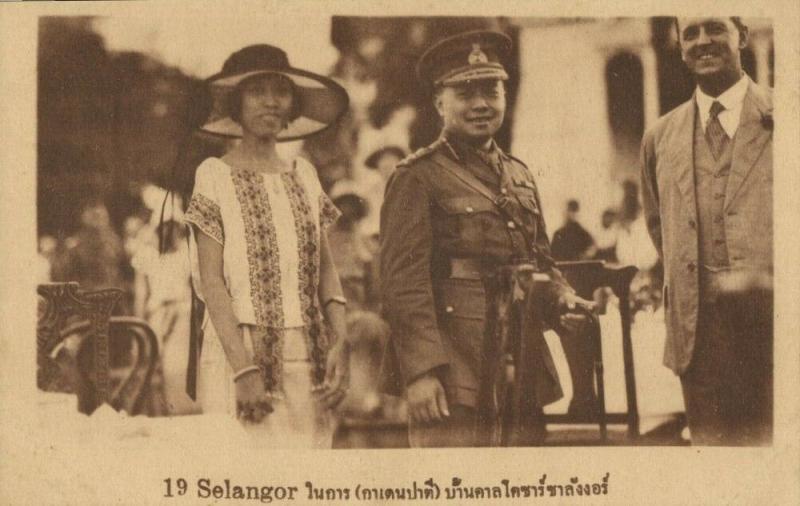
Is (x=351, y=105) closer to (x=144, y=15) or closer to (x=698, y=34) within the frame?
(x=144, y=15)

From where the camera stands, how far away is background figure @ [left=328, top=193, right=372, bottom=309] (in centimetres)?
179

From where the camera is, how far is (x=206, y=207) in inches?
69.8

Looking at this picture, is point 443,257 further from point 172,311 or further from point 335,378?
point 172,311

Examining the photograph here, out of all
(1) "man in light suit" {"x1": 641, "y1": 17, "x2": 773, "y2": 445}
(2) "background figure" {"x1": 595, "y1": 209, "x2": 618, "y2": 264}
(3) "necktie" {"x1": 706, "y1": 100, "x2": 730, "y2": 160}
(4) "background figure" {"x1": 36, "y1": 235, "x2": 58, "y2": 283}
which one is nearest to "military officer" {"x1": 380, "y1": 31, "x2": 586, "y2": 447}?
(2) "background figure" {"x1": 595, "y1": 209, "x2": 618, "y2": 264}

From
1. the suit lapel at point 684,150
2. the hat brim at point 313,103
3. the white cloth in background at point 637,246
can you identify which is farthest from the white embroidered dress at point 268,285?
the suit lapel at point 684,150

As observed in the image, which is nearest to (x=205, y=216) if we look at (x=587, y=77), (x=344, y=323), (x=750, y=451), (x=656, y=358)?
(x=344, y=323)

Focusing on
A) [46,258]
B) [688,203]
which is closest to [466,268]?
[688,203]

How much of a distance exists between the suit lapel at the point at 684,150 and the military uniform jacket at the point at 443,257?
0.31 meters

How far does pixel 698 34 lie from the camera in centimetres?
185

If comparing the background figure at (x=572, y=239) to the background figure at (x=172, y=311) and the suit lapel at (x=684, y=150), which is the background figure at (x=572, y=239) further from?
the background figure at (x=172, y=311)

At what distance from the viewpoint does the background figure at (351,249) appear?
1.79 metres

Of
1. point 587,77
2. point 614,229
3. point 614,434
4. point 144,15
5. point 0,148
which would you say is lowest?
point 614,434

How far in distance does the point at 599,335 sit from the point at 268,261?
67 centimetres

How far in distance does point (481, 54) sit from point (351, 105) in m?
0.28
